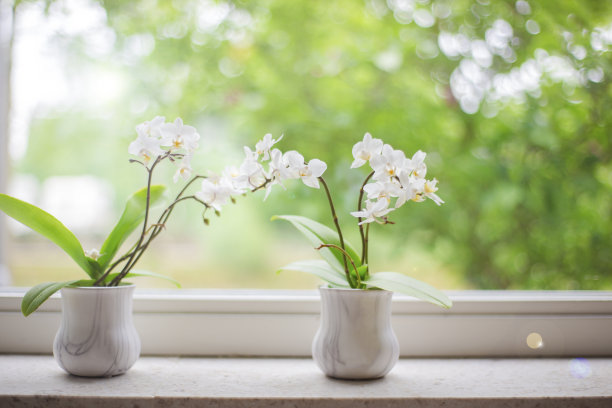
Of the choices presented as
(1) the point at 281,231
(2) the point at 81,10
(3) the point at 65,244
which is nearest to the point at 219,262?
(1) the point at 281,231

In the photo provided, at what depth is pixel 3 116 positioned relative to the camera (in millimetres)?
1028

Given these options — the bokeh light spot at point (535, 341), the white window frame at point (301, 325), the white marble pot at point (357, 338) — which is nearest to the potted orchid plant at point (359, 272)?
the white marble pot at point (357, 338)

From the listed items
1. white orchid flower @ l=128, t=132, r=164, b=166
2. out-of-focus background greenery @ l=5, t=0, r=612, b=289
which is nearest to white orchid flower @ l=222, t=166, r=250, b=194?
white orchid flower @ l=128, t=132, r=164, b=166

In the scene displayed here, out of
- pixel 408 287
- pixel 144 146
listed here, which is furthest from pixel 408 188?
pixel 144 146

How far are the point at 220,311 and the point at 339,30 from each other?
95cm

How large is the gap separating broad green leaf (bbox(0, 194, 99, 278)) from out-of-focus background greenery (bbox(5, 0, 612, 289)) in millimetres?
431

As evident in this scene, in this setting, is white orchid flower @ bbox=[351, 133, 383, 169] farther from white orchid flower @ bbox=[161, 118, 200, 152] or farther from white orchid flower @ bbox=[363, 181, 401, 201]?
white orchid flower @ bbox=[161, 118, 200, 152]

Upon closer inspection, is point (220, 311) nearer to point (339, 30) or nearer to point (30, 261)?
point (30, 261)

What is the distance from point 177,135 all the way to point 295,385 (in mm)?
385

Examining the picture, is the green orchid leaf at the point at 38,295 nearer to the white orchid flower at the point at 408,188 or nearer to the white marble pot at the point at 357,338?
the white marble pot at the point at 357,338

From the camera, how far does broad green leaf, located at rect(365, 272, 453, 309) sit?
0.64 meters

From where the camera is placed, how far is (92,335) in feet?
2.19

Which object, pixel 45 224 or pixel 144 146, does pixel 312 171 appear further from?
pixel 45 224

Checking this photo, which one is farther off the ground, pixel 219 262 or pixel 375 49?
pixel 375 49
